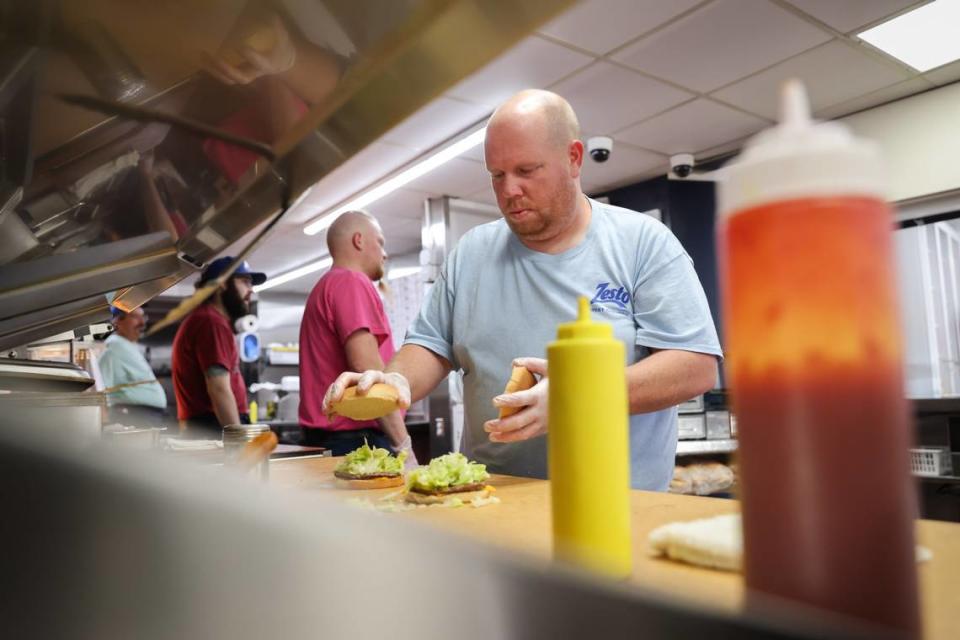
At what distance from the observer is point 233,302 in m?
4.46

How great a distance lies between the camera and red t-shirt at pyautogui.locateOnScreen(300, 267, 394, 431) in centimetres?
310

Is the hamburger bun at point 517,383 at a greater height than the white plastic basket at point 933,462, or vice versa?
the hamburger bun at point 517,383

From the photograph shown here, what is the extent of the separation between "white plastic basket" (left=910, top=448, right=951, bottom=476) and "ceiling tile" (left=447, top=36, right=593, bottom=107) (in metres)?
3.13

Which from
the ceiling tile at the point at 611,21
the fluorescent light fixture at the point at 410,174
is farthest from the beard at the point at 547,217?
the fluorescent light fixture at the point at 410,174

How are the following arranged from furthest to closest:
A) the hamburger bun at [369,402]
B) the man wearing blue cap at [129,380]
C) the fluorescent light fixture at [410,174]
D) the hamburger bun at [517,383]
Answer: the fluorescent light fixture at [410,174] → the man wearing blue cap at [129,380] → the hamburger bun at [369,402] → the hamburger bun at [517,383]

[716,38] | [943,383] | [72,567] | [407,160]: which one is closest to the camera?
[72,567]

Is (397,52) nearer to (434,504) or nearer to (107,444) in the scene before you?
(107,444)

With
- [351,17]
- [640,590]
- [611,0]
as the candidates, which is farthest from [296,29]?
[611,0]

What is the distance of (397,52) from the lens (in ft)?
3.48

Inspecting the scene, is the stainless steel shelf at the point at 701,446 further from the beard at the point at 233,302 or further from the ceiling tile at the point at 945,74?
the beard at the point at 233,302

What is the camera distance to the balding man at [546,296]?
5.94 ft

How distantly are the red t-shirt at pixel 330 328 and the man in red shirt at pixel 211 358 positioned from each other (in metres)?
1.11

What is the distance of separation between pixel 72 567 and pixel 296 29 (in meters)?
0.87

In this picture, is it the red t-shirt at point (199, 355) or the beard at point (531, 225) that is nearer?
the beard at point (531, 225)
